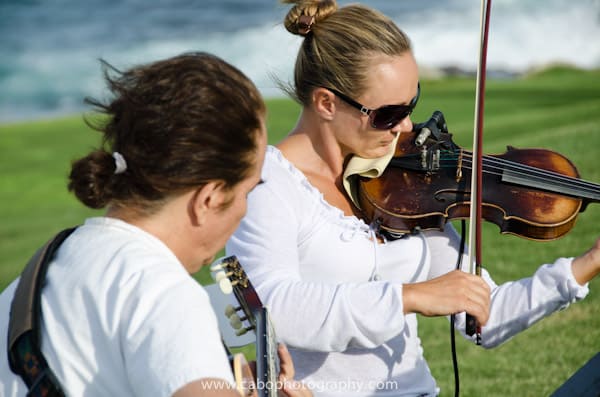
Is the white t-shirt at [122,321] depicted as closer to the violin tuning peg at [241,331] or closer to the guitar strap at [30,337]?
the guitar strap at [30,337]

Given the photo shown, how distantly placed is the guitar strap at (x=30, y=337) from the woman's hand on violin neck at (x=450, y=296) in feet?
2.95

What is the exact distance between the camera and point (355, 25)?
237 cm

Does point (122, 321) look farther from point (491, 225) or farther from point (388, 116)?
point (491, 225)

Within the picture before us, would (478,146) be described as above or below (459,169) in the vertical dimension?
above

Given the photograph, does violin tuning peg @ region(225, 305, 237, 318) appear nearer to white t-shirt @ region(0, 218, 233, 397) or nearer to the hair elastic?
white t-shirt @ region(0, 218, 233, 397)

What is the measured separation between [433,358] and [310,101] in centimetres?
228

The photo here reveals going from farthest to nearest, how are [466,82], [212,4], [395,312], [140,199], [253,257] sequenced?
[212,4]
[466,82]
[253,257]
[395,312]
[140,199]

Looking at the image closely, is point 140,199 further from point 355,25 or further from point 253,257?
point 355,25

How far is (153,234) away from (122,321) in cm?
20

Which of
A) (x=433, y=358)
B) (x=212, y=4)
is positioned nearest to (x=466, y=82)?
(x=212, y=4)

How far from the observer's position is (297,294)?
6.95 ft

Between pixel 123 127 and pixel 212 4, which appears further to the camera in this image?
pixel 212 4

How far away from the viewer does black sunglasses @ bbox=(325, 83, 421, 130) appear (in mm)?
2365

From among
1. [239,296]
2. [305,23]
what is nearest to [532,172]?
[305,23]
